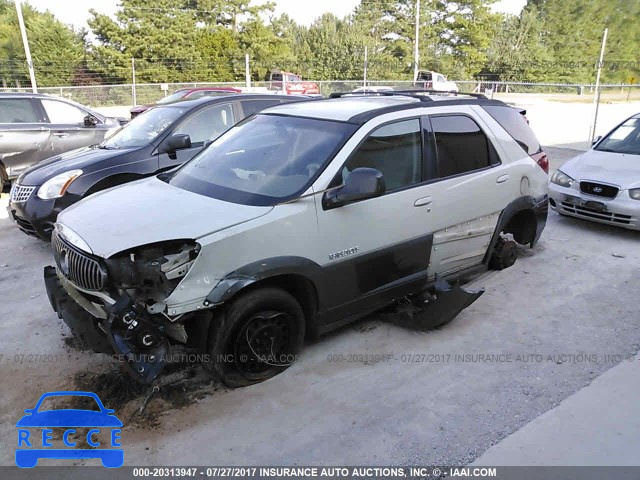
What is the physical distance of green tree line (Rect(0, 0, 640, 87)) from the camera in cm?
3872

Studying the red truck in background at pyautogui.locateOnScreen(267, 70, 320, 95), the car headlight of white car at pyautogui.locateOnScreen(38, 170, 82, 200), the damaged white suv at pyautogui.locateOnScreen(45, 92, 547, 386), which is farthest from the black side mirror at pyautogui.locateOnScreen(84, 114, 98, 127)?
the red truck in background at pyautogui.locateOnScreen(267, 70, 320, 95)

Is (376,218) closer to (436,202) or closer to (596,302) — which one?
(436,202)

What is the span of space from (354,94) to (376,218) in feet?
6.85

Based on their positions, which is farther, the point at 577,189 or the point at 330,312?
the point at 577,189

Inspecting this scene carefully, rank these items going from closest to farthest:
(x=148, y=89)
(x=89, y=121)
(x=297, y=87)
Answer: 1. (x=89, y=121)
2. (x=297, y=87)
3. (x=148, y=89)

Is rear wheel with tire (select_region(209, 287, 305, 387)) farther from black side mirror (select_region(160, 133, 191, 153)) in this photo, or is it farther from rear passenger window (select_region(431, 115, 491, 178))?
black side mirror (select_region(160, 133, 191, 153))

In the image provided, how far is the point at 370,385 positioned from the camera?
11.3 feet

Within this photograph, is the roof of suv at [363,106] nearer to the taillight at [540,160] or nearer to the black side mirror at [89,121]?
the taillight at [540,160]

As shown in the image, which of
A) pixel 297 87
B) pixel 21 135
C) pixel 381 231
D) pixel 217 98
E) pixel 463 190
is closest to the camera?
pixel 381 231

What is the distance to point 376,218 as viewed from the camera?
372 cm

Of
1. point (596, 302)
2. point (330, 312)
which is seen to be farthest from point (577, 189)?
point (330, 312)

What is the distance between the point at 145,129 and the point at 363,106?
3388mm

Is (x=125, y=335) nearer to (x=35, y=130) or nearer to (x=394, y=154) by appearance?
(x=394, y=154)

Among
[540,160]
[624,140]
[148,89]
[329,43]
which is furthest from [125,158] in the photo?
[329,43]
